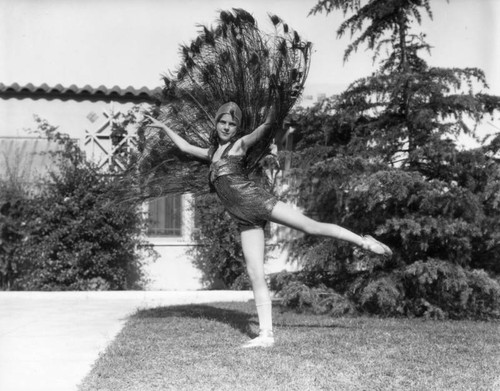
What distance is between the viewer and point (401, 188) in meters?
6.86

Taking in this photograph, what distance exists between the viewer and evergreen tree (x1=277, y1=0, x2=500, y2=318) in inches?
275

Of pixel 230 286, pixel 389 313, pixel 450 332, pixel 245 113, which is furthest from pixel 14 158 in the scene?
pixel 450 332

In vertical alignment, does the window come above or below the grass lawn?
above

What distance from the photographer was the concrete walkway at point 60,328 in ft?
15.2

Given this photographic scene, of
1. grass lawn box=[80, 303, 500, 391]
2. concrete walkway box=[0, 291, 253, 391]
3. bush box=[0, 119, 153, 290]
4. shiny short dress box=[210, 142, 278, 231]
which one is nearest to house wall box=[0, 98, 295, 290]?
bush box=[0, 119, 153, 290]

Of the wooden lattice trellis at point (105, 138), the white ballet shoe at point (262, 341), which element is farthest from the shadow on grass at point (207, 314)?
the wooden lattice trellis at point (105, 138)

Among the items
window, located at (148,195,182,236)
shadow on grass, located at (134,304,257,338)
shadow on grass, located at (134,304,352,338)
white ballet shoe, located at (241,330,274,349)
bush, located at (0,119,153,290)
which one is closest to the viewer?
white ballet shoe, located at (241,330,274,349)

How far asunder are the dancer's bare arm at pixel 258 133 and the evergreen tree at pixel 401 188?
2093mm

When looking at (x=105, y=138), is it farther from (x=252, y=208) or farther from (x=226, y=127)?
(x=252, y=208)

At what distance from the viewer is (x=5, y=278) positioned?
10648 mm

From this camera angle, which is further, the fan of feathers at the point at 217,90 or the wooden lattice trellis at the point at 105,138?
the wooden lattice trellis at the point at 105,138

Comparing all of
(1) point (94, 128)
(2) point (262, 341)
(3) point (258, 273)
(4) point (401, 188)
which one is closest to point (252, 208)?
(3) point (258, 273)

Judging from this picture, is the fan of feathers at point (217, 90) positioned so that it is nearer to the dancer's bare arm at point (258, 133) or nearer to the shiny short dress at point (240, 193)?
the dancer's bare arm at point (258, 133)

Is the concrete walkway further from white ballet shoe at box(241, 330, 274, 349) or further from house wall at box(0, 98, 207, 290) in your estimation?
white ballet shoe at box(241, 330, 274, 349)
